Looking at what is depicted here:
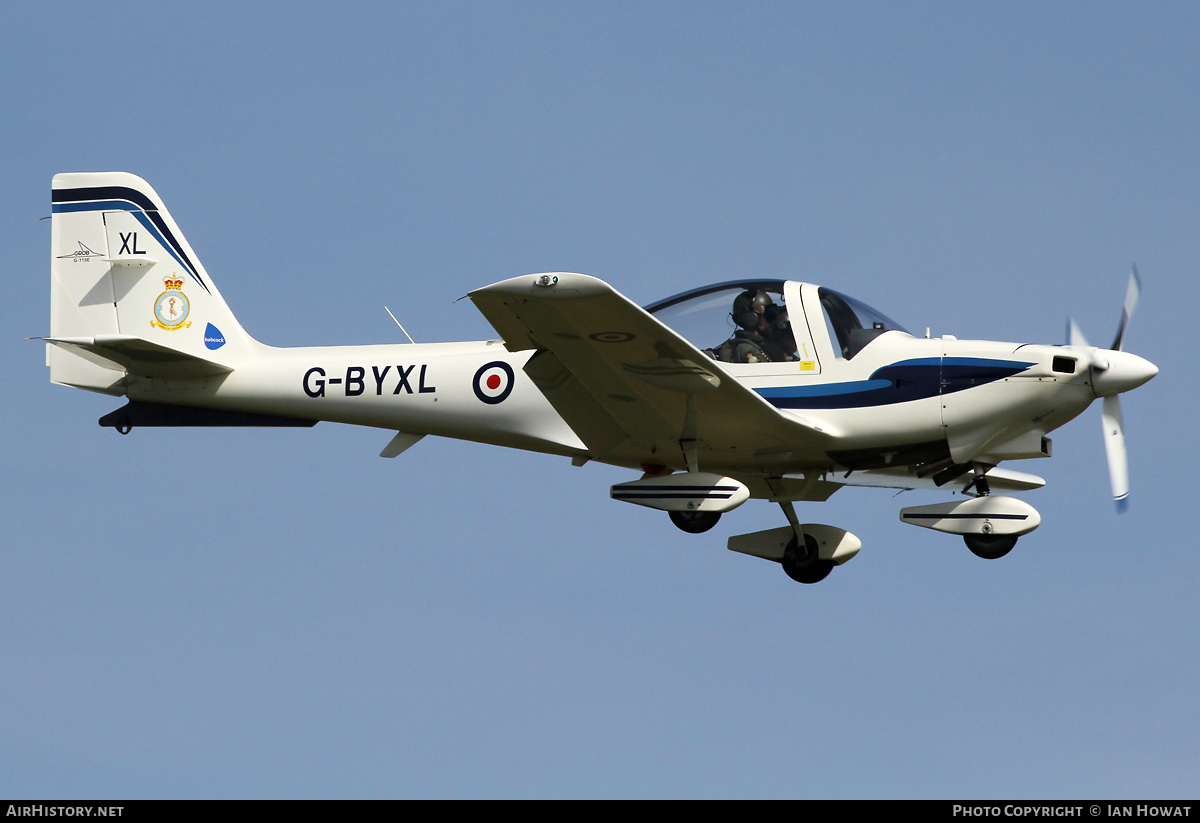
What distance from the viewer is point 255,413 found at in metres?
13.1

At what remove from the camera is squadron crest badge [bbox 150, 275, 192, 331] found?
13789mm

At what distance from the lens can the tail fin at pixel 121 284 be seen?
44.2 feet

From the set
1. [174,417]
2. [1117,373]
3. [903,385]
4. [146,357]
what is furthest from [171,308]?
[1117,373]

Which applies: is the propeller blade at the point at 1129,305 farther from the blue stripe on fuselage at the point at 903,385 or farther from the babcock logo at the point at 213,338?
the babcock logo at the point at 213,338

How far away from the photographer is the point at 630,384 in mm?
11188

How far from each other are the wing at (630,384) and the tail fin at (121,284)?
12.3 feet

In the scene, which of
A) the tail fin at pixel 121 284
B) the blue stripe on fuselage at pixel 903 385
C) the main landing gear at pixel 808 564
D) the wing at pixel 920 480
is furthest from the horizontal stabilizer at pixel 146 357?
the wing at pixel 920 480

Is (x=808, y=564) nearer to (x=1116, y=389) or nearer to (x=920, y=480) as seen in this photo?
(x=920, y=480)

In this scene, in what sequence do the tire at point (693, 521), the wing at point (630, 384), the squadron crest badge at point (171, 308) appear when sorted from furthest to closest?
1. the squadron crest badge at point (171, 308)
2. the tire at point (693, 521)
3. the wing at point (630, 384)

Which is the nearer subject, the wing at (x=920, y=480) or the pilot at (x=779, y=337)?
the pilot at (x=779, y=337)

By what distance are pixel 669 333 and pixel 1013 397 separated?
297cm
